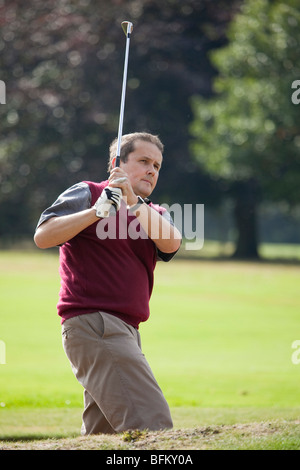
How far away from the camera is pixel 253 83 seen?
31531 mm

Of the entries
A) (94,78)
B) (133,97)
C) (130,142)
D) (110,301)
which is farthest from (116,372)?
(133,97)

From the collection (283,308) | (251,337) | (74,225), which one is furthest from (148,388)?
(283,308)

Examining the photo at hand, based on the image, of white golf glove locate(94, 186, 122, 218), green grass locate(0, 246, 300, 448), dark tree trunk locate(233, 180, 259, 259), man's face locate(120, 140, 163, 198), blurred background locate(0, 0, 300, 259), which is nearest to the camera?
white golf glove locate(94, 186, 122, 218)

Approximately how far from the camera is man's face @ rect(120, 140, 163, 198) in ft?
16.7

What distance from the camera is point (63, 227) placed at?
184 inches

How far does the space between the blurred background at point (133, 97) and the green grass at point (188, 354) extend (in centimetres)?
1146

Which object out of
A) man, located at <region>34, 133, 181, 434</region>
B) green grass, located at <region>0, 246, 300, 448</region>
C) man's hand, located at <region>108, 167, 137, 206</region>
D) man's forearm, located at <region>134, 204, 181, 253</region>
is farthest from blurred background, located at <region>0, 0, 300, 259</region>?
man's hand, located at <region>108, 167, 137, 206</region>

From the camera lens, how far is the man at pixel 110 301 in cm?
480

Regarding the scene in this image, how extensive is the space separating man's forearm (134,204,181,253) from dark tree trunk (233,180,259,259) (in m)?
32.5

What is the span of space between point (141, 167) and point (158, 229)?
0.44 m

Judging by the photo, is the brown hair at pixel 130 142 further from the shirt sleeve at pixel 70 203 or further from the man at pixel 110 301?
the shirt sleeve at pixel 70 203

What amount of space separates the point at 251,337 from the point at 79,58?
23.9m

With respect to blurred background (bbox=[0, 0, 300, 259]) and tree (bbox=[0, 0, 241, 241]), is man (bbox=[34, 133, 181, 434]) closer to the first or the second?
blurred background (bbox=[0, 0, 300, 259])

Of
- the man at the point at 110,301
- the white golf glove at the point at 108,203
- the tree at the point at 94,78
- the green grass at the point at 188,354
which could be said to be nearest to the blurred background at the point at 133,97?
the tree at the point at 94,78
